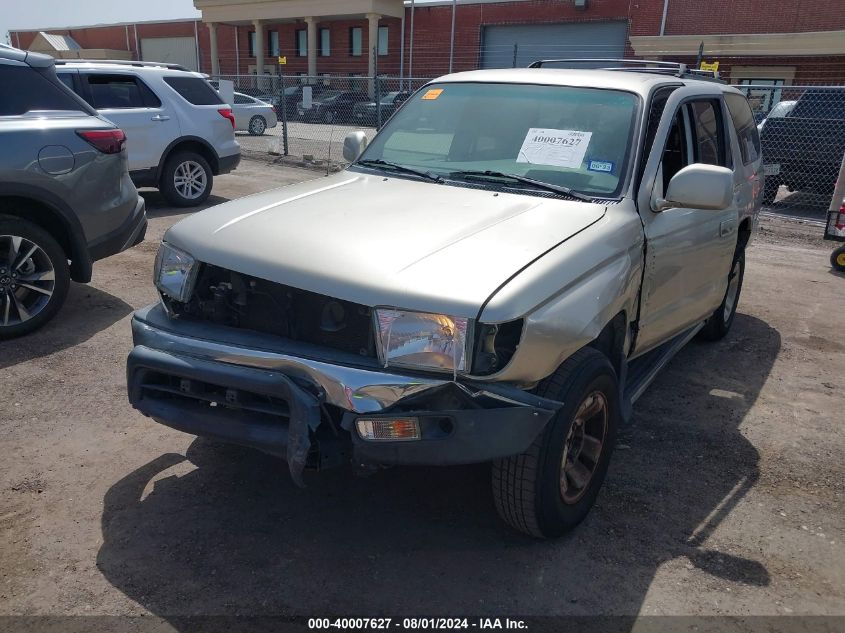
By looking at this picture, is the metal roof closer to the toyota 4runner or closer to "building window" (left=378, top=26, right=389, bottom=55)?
"building window" (left=378, top=26, right=389, bottom=55)

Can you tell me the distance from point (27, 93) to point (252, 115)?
63.1 feet

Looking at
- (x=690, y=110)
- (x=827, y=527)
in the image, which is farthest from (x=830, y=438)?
(x=690, y=110)

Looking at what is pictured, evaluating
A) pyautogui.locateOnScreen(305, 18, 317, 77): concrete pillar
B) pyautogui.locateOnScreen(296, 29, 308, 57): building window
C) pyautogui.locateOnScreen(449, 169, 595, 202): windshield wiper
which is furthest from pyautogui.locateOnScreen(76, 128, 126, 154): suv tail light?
pyautogui.locateOnScreen(296, 29, 308, 57): building window

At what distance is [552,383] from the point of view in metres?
2.81

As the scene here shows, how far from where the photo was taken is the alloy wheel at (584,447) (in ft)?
9.97

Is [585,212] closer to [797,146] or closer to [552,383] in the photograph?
[552,383]

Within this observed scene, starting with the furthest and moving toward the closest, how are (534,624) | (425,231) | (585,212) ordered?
(585,212), (425,231), (534,624)

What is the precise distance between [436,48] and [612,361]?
40675mm

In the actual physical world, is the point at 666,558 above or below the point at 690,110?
below

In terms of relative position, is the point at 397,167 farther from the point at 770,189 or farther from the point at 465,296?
the point at 770,189

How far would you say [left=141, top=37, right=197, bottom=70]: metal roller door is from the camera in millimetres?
54906

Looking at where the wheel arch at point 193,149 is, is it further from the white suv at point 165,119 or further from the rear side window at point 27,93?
the rear side window at point 27,93

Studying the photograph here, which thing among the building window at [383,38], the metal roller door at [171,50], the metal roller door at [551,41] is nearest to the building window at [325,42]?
the building window at [383,38]

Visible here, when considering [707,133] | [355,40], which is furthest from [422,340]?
[355,40]
